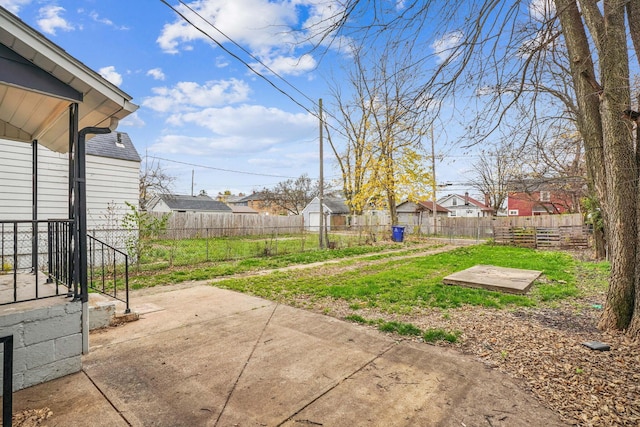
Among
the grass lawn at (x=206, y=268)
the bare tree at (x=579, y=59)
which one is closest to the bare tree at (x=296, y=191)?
the grass lawn at (x=206, y=268)

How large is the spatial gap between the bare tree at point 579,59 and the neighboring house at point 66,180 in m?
7.61

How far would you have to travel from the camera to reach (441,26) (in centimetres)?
373

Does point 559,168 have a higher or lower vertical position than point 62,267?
higher

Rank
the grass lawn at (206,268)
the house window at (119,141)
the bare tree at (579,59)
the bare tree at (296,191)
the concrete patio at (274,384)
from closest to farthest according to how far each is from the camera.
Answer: the concrete patio at (274,384)
the bare tree at (579,59)
the grass lawn at (206,268)
the house window at (119,141)
the bare tree at (296,191)

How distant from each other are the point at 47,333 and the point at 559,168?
17.0 m

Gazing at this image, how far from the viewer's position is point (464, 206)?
45719 mm

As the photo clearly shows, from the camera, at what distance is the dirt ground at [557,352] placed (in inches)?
90.4

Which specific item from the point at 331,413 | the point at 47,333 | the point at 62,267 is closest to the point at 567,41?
the point at 331,413

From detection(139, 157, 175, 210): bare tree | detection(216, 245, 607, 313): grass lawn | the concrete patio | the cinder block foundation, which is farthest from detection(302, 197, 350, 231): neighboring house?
the cinder block foundation

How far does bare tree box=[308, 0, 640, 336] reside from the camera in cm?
350

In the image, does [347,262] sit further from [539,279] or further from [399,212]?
[399,212]

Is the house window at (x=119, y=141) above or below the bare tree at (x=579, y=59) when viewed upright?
above

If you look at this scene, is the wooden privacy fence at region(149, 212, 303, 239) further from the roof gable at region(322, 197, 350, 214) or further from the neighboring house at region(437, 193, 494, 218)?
the neighboring house at region(437, 193, 494, 218)

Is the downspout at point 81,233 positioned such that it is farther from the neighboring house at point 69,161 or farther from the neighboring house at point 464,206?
the neighboring house at point 464,206
